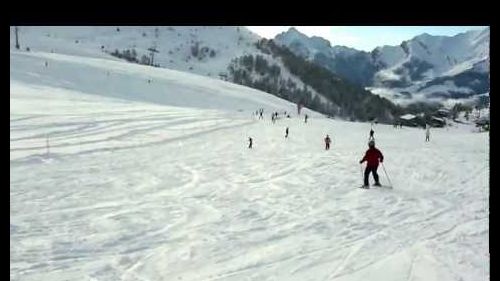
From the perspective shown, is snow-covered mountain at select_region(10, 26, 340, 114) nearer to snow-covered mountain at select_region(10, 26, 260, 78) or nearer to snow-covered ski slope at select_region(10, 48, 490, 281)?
snow-covered mountain at select_region(10, 26, 260, 78)

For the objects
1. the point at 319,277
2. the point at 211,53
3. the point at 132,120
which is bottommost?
the point at 319,277

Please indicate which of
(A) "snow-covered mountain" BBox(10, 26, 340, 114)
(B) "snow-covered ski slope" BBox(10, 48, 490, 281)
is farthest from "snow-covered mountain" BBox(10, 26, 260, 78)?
(B) "snow-covered ski slope" BBox(10, 48, 490, 281)

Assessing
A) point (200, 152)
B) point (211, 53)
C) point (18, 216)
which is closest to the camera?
point (18, 216)

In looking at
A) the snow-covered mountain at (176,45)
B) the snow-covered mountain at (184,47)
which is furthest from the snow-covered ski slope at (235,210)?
the snow-covered mountain at (176,45)

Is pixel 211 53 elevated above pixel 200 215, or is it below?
above

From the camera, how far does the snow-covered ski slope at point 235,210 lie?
6941mm

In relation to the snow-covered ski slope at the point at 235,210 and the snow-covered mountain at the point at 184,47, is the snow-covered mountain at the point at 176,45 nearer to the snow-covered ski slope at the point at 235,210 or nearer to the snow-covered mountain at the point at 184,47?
the snow-covered mountain at the point at 184,47

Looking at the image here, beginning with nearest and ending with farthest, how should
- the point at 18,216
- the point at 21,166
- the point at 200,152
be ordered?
the point at 18,216, the point at 21,166, the point at 200,152

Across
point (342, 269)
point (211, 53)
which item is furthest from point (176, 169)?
point (211, 53)

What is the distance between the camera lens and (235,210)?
10578 millimetres

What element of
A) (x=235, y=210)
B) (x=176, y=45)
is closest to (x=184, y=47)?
(x=176, y=45)

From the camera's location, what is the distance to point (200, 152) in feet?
70.8
